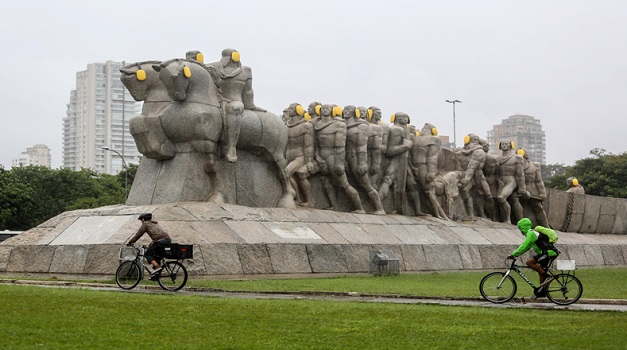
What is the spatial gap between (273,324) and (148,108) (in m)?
12.4

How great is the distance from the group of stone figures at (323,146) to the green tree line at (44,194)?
2795cm

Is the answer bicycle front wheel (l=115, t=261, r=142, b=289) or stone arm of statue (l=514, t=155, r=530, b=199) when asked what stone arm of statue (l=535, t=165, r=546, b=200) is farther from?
bicycle front wheel (l=115, t=261, r=142, b=289)

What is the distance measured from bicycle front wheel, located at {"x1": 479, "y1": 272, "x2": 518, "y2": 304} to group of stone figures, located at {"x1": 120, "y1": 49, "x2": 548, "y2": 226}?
8.34m

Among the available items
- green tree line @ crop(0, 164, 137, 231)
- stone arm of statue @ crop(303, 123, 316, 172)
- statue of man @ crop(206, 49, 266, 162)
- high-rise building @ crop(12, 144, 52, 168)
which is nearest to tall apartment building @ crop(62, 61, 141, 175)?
high-rise building @ crop(12, 144, 52, 168)

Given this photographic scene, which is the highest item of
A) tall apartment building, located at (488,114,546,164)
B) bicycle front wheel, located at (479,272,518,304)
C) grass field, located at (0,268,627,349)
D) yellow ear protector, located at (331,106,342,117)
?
tall apartment building, located at (488,114,546,164)

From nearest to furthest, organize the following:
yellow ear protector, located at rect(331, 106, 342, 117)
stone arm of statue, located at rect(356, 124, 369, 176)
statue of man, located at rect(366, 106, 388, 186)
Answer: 1. yellow ear protector, located at rect(331, 106, 342, 117)
2. stone arm of statue, located at rect(356, 124, 369, 176)
3. statue of man, located at rect(366, 106, 388, 186)

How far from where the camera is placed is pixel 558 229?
37844 millimetres

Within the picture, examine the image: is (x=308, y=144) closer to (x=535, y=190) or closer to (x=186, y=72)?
(x=186, y=72)

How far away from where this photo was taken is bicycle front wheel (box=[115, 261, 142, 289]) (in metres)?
16.8

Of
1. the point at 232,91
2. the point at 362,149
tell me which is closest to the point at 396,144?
the point at 362,149

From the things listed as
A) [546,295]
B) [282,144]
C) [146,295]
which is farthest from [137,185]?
[546,295]

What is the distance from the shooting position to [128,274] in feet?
56.5

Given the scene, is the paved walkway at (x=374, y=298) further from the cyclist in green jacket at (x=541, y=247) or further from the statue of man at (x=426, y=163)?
the statue of man at (x=426, y=163)

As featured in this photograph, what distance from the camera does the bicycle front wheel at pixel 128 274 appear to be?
16798mm
